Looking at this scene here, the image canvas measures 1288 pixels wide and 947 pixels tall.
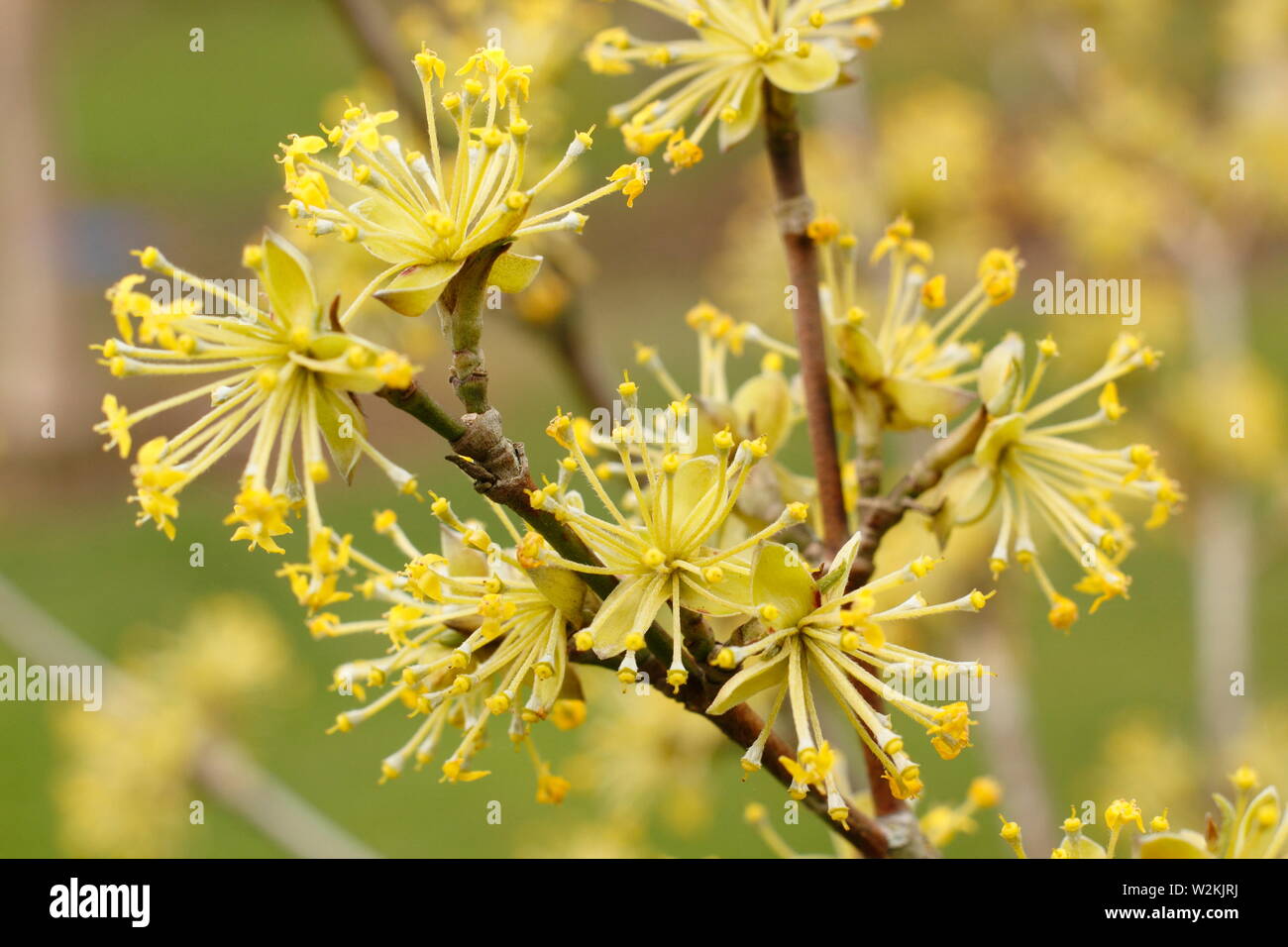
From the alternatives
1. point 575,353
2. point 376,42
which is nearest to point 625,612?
point 575,353

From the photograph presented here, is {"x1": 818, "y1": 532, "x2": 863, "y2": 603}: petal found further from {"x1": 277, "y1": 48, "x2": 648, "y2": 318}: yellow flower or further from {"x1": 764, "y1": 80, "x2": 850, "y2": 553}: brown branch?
{"x1": 277, "y1": 48, "x2": 648, "y2": 318}: yellow flower

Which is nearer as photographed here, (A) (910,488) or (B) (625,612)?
(B) (625,612)

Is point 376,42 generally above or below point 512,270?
above

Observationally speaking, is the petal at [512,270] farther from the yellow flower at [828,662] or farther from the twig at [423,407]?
the yellow flower at [828,662]

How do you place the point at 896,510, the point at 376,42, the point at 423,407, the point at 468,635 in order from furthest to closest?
the point at 376,42 → the point at 896,510 → the point at 468,635 → the point at 423,407

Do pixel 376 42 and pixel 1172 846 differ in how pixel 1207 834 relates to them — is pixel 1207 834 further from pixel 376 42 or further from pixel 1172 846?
pixel 376 42

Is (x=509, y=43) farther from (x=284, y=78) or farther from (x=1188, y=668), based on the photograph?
(x=284, y=78)
